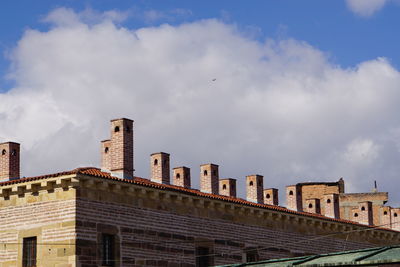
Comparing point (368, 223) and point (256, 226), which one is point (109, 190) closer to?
point (256, 226)

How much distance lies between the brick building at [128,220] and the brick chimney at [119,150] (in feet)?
0.11

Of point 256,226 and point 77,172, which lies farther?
point 256,226

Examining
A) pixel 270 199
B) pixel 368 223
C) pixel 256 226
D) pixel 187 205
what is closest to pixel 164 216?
pixel 187 205

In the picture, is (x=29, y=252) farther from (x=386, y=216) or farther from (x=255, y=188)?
(x=386, y=216)

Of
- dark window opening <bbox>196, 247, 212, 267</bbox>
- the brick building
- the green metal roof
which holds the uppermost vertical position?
the brick building

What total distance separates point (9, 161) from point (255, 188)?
12.4 m

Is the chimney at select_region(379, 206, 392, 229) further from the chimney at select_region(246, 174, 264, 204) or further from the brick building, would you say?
the chimney at select_region(246, 174, 264, 204)

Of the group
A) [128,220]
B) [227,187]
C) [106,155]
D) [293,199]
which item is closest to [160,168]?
[106,155]

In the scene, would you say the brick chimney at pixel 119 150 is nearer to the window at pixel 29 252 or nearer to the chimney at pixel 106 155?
the chimney at pixel 106 155

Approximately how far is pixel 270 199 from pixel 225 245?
8.40 m

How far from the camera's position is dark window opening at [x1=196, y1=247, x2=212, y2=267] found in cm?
2908

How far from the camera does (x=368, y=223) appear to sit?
41531mm

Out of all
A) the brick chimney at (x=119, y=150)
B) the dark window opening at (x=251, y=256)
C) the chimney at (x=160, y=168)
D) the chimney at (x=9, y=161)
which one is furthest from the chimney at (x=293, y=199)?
the chimney at (x=9, y=161)

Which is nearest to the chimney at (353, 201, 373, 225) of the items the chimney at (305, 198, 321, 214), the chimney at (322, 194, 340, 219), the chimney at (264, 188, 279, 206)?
the chimney at (322, 194, 340, 219)
